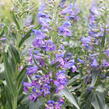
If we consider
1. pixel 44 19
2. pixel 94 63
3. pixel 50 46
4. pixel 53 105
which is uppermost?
pixel 44 19

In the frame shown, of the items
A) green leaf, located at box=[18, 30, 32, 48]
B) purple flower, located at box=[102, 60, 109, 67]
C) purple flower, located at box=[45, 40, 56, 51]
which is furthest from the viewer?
purple flower, located at box=[102, 60, 109, 67]

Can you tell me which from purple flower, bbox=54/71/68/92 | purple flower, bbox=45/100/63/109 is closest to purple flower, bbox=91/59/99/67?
purple flower, bbox=54/71/68/92

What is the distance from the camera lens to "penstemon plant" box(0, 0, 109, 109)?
133 inches

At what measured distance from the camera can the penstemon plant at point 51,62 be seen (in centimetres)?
337

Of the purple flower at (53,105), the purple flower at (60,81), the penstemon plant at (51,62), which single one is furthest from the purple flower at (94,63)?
the purple flower at (53,105)

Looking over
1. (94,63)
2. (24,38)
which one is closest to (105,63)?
(94,63)

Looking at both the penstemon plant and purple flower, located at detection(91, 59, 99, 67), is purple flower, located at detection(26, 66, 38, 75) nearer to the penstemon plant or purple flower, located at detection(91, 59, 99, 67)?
the penstemon plant

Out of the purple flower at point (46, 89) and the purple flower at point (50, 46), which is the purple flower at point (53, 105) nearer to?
the purple flower at point (46, 89)

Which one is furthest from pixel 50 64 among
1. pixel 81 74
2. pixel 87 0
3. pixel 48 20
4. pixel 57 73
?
pixel 87 0

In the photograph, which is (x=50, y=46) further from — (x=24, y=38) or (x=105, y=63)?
(x=105, y=63)

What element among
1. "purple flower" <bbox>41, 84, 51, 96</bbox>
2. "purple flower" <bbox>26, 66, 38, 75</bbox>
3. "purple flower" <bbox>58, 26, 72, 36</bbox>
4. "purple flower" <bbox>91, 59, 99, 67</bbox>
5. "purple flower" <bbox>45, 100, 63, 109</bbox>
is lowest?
"purple flower" <bbox>45, 100, 63, 109</bbox>

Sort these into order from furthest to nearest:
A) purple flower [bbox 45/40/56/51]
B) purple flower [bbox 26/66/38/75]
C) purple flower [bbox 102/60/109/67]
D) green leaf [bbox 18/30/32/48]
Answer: purple flower [bbox 102/60/109/67], green leaf [bbox 18/30/32/48], purple flower [bbox 26/66/38/75], purple flower [bbox 45/40/56/51]

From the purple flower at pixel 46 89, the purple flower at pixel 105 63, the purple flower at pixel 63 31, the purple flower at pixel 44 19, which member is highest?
the purple flower at pixel 44 19

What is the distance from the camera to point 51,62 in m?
3.36
